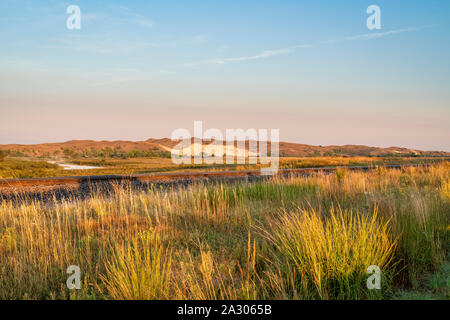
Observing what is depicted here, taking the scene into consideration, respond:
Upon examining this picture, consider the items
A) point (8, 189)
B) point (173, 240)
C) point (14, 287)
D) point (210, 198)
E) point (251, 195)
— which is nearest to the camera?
point (14, 287)

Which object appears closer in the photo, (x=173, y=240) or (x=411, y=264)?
(x=411, y=264)

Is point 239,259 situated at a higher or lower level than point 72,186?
lower

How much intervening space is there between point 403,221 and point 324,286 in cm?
207

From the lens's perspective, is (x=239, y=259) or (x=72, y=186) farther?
(x=72, y=186)

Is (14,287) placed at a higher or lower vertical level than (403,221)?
lower

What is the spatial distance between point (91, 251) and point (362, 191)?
6664 mm

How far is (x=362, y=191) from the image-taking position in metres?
8.22

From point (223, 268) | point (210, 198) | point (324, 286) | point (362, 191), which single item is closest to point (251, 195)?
point (210, 198)

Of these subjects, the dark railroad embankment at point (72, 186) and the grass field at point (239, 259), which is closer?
the grass field at point (239, 259)

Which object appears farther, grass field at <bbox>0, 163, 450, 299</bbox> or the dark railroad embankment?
the dark railroad embankment

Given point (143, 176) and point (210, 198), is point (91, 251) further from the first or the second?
point (143, 176)
